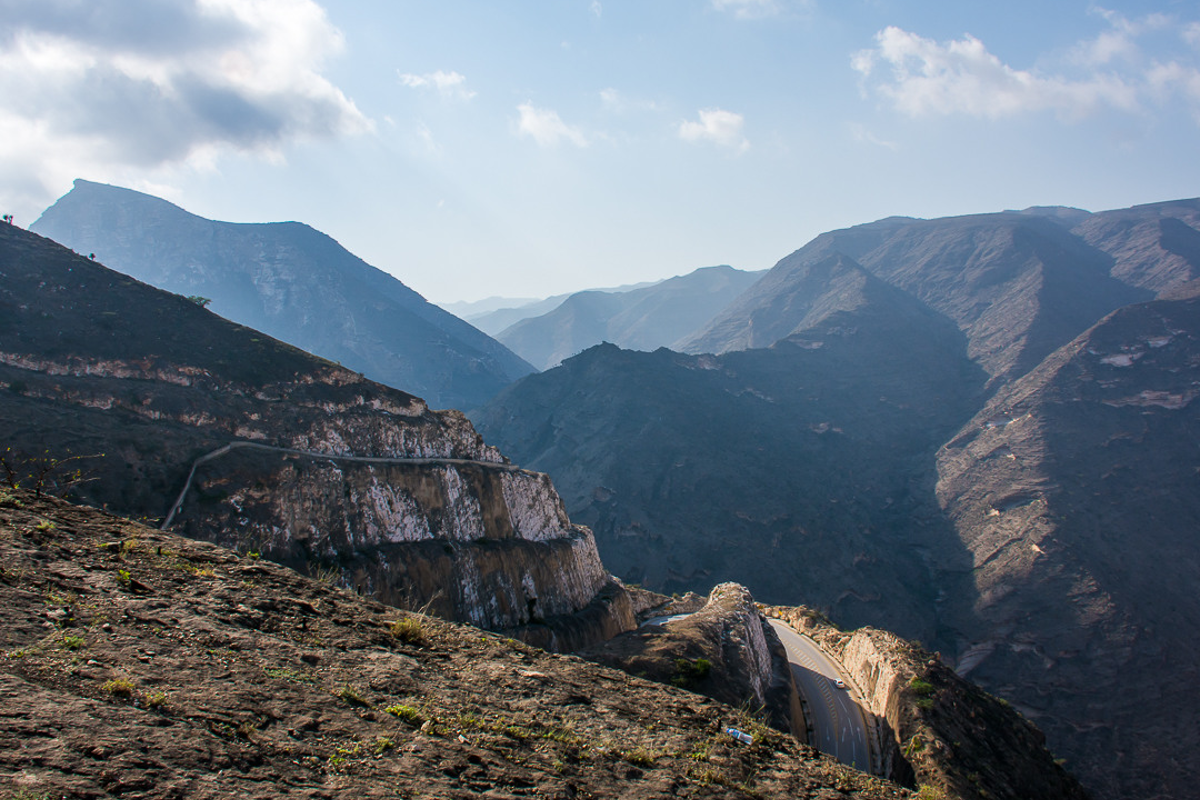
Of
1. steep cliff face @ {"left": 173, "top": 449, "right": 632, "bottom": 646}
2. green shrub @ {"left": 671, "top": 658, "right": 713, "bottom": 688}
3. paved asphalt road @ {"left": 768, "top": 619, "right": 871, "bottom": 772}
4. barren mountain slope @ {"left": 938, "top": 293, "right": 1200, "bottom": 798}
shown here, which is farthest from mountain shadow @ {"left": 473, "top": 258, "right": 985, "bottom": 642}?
green shrub @ {"left": 671, "top": 658, "right": 713, "bottom": 688}

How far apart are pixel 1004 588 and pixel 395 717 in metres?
102

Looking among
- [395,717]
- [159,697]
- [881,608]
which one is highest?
[159,697]

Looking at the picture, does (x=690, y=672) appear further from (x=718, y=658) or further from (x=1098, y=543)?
(x=1098, y=543)

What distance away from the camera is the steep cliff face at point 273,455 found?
115ft

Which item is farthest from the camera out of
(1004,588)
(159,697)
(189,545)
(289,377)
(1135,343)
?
(1135,343)

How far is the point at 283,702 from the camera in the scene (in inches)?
381

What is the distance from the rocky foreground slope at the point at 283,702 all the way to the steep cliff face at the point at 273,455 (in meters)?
23.0

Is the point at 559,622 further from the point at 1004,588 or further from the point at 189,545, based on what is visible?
the point at 1004,588

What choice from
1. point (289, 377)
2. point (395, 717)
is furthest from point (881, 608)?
point (395, 717)

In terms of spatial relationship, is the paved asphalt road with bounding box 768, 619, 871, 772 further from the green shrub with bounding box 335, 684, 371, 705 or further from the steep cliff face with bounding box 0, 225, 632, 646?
the green shrub with bounding box 335, 684, 371, 705

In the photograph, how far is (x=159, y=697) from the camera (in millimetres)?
8664

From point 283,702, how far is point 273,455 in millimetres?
33236

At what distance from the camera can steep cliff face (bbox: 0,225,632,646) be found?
35.1 metres

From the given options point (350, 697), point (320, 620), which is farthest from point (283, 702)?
point (320, 620)
